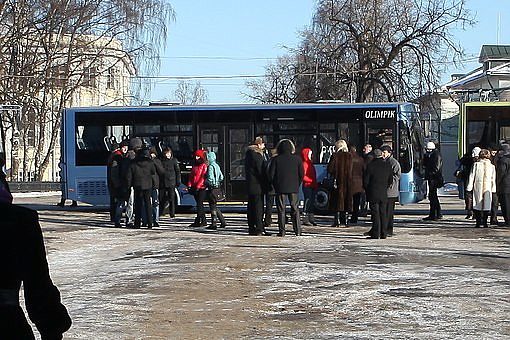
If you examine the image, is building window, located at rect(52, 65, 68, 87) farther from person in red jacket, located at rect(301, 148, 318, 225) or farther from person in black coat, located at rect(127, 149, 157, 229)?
person in black coat, located at rect(127, 149, 157, 229)

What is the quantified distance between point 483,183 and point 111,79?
30.6 meters

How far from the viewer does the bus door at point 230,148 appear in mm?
25797

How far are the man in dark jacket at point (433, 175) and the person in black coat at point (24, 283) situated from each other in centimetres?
1803

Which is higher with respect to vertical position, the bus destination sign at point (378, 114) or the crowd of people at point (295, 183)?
the bus destination sign at point (378, 114)

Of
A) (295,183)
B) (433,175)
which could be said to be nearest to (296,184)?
(295,183)

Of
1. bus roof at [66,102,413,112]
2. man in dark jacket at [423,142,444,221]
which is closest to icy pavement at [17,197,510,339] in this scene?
man in dark jacket at [423,142,444,221]

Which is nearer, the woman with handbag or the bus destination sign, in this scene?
the woman with handbag

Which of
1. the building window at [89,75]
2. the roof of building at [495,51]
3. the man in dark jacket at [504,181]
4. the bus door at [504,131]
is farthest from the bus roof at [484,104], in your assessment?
the roof of building at [495,51]

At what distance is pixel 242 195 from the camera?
25688mm

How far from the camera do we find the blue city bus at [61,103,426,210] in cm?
2559

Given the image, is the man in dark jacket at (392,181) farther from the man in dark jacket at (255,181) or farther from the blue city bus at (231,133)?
the blue city bus at (231,133)

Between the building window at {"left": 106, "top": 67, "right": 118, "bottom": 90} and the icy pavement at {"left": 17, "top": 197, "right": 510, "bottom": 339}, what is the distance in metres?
26.9

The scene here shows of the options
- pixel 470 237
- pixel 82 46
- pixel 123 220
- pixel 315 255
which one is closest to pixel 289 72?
pixel 82 46

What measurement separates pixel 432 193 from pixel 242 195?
5.46 metres
